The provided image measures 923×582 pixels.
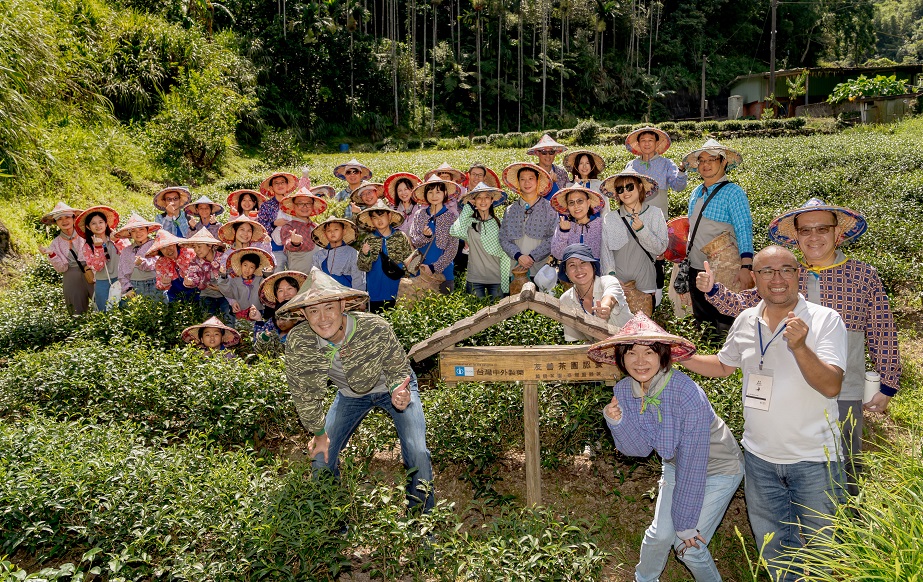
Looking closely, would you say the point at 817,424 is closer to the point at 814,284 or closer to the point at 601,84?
the point at 814,284

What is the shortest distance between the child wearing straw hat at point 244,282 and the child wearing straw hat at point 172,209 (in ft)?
5.71

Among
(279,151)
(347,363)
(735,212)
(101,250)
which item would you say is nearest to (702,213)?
(735,212)

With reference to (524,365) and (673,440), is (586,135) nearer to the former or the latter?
(524,365)

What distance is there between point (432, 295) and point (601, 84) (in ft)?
172

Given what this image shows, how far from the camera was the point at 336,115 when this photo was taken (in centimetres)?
4038

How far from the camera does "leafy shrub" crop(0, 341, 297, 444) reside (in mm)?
5688

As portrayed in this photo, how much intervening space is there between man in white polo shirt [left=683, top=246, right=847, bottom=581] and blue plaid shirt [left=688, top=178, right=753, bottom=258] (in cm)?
224

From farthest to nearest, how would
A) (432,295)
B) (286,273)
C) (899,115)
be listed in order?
(899,115) → (432,295) → (286,273)

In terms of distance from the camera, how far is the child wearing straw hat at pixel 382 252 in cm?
728

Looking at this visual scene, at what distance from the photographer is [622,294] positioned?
16.3 ft

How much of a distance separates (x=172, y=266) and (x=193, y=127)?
1410 cm

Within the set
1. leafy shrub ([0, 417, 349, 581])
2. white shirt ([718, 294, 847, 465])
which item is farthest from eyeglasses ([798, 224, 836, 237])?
leafy shrub ([0, 417, 349, 581])

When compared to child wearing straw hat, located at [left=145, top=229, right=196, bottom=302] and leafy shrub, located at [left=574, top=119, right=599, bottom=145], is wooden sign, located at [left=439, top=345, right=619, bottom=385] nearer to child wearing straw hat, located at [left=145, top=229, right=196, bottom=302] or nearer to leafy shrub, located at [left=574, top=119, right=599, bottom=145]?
child wearing straw hat, located at [left=145, top=229, right=196, bottom=302]

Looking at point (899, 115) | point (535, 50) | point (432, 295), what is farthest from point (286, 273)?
point (535, 50)
